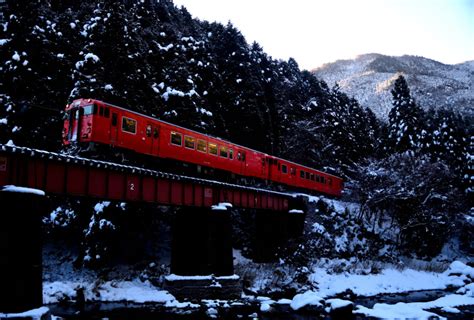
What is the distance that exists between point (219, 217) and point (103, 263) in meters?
8.18

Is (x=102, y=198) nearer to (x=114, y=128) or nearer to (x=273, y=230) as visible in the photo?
(x=114, y=128)

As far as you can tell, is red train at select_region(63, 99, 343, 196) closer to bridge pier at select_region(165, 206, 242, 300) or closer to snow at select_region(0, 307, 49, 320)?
bridge pier at select_region(165, 206, 242, 300)

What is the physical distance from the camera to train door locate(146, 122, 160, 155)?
23.5 metres

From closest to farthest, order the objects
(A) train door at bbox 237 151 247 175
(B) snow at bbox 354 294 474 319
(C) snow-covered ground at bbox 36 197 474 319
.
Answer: (B) snow at bbox 354 294 474 319 < (C) snow-covered ground at bbox 36 197 474 319 < (A) train door at bbox 237 151 247 175

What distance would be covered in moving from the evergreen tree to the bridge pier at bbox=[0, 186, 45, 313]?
44.8 meters

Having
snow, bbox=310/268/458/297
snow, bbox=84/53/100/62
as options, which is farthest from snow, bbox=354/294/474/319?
snow, bbox=84/53/100/62

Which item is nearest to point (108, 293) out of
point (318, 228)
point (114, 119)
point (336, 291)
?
point (114, 119)

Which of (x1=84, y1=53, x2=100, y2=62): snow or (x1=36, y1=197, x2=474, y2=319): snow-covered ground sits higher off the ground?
(x1=84, y1=53, x2=100, y2=62): snow

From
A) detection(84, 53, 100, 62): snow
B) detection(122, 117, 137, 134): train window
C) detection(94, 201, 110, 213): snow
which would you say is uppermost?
detection(84, 53, 100, 62): snow

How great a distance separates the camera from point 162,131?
24.4m

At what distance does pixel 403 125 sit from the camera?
51.2 meters

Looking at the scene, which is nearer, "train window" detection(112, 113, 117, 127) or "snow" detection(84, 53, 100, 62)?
A: "train window" detection(112, 113, 117, 127)

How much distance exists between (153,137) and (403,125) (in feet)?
Answer: 127

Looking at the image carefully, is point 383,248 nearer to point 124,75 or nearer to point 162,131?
point 162,131
